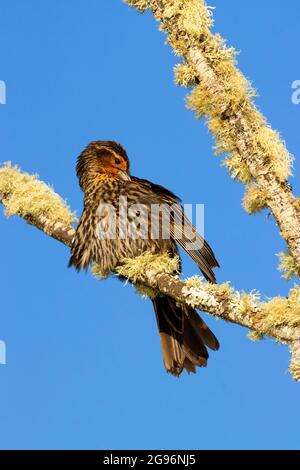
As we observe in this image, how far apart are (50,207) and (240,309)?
7.03 feet

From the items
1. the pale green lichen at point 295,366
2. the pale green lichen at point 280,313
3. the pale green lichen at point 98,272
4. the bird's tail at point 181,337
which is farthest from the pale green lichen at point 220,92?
the pale green lichen at point 98,272

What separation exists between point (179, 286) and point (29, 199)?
1.74m

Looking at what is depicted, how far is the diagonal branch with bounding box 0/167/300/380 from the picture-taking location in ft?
12.0

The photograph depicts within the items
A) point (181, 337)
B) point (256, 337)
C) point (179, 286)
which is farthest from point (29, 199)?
point (256, 337)

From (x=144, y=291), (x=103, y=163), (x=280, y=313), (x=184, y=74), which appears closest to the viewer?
(x=280, y=313)

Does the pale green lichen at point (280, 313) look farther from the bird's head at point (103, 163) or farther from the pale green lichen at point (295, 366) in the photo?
the bird's head at point (103, 163)

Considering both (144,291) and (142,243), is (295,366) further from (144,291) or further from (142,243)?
(142,243)

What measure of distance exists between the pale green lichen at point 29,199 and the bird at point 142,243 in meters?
0.21

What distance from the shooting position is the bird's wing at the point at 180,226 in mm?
5191

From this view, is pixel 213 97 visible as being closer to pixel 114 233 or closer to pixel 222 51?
pixel 222 51

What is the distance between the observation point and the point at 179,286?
428cm

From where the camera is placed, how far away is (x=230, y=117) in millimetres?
4082

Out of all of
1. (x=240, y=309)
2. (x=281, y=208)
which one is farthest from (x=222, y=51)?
(x=240, y=309)
